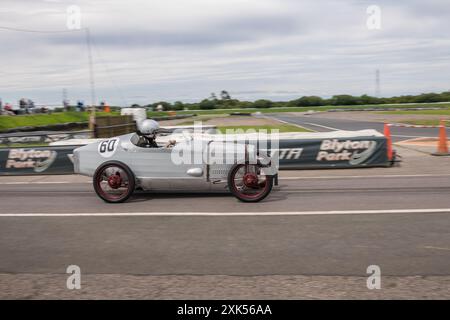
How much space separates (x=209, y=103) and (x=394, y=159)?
62742 mm

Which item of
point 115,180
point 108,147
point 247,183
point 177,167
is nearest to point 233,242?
point 247,183

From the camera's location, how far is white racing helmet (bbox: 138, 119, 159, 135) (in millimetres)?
8898

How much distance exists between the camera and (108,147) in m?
8.87

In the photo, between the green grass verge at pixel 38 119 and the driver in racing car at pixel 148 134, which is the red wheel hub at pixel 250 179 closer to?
the driver in racing car at pixel 148 134

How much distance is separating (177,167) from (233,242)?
2903mm

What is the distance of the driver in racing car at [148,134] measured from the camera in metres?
8.90

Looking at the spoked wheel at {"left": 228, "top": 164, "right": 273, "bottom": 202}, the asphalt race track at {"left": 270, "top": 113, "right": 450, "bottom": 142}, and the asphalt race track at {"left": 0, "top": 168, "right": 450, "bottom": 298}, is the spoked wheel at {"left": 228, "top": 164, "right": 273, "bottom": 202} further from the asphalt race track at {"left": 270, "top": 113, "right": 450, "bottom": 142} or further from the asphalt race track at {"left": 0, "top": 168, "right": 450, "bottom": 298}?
the asphalt race track at {"left": 270, "top": 113, "right": 450, "bottom": 142}

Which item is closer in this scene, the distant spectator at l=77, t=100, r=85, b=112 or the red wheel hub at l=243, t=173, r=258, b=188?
the red wheel hub at l=243, t=173, r=258, b=188

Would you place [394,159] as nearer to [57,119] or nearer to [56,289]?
[56,289]

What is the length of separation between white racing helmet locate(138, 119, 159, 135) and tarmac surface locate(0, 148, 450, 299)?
4.05 ft

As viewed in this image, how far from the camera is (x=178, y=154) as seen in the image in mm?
8578

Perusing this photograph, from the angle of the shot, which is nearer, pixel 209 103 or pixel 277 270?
pixel 277 270

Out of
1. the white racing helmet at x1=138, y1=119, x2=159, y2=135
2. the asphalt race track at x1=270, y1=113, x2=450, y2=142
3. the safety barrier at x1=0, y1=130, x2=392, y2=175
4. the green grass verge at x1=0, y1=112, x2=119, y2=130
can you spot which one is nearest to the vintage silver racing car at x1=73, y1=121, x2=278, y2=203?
the white racing helmet at x1=138, y1=119, x2=159, y2=135
